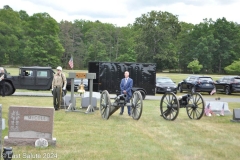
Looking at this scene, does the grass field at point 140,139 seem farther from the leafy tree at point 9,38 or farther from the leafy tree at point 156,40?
the leafy tree at point 9,38

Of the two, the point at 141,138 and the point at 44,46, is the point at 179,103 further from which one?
the point at 44,46

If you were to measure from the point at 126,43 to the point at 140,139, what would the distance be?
293 ft

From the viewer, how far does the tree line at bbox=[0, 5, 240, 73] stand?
3169 inches

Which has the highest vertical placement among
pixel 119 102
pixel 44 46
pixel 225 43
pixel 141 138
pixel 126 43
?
pixel 225 43

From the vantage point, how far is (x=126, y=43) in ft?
326

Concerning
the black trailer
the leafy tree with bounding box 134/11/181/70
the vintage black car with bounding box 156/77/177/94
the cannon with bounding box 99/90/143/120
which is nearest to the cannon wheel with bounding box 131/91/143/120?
the cannon with bounding box 99/90/143/120

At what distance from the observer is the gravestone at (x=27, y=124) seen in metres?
8.99

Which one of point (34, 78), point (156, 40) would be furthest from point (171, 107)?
point (156, 40)

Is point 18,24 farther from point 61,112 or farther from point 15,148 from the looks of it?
point 15,148

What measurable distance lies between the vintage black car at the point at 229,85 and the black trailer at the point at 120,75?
10326mm

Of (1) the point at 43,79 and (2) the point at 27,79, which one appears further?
(1) the point at 43,79

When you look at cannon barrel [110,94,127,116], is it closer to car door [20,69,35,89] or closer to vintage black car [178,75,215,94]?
car door [20,69,35,89]

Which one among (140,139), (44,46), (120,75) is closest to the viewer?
(140,139)

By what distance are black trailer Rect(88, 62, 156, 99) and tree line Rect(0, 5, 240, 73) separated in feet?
175
